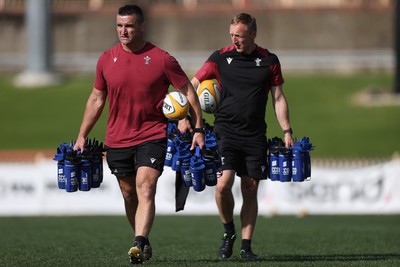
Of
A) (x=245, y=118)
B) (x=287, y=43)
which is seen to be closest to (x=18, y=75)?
(x=287, y=43)

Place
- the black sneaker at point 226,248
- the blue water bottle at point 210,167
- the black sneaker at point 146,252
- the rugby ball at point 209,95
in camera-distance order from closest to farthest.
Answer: the black sneaker at point 146,252
the blue water bottle at point 210,167
the rugby ball at point 209,95
the black sneaker at point 226,248

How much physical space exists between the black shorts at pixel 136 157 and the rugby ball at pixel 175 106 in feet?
0.90

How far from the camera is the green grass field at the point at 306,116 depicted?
32.7 metres

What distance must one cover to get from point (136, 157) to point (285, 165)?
161cm

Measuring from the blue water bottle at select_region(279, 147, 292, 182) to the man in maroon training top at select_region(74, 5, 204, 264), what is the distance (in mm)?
1108

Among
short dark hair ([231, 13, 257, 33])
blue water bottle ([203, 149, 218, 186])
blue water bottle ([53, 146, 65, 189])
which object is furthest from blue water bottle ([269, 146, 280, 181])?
blue water bottle ([53, 146, 65, 189])

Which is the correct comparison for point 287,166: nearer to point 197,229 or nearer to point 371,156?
point 197,229

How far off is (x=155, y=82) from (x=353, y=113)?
1010 inches

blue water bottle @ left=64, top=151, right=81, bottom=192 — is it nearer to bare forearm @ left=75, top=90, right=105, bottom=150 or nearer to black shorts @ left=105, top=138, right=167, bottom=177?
bare forearm @ left=75, top=90, right=105, bottom=150

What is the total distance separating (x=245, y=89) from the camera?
1098cm

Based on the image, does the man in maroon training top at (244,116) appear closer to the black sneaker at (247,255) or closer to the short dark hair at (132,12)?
the black sneaker at (247,255)

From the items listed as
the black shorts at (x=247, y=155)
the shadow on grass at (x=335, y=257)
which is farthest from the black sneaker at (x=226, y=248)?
the black shorts at (x=247, y=155)

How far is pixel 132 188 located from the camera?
10.4 meters

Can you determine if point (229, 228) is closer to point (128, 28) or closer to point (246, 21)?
point (246, 21)
